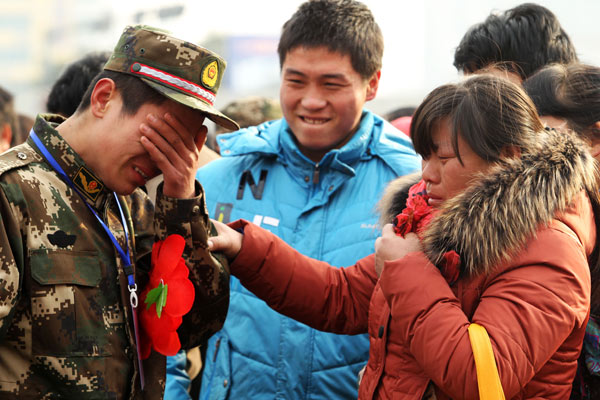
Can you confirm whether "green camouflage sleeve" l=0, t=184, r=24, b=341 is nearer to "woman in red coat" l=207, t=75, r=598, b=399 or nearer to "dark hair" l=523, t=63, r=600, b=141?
"woman in red coat" l=207, t=75, r=598, b=399

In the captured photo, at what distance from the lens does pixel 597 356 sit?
7.54ft

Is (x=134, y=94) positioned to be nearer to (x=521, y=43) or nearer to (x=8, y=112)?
(x=521, y=43)

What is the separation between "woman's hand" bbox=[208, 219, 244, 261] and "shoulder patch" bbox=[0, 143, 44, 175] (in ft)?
2.36

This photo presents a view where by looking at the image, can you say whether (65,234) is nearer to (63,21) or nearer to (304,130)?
(304,130)

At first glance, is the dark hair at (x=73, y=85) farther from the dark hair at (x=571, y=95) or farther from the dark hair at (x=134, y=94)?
the dark hair at (x=571, y=95)

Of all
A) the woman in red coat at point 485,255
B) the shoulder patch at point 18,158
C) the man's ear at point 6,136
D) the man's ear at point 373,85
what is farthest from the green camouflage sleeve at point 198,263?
the man's ear at point 6,136

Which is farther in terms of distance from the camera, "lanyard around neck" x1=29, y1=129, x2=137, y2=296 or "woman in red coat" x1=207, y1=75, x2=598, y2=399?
"lanyard around neck" x1=29, y1=129, x2=137, y2=296

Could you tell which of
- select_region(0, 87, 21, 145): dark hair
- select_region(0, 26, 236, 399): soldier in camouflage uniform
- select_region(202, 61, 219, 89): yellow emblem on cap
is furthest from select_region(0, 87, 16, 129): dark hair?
select_region(202, 61, 219, 89): yellow emblem on cap

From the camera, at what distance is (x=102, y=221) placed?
218cm

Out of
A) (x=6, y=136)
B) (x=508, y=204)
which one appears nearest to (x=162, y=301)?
(x=508, y=204)

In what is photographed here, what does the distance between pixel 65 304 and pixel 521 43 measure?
2.50m

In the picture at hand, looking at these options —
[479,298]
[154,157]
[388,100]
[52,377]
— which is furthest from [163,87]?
[388,100]

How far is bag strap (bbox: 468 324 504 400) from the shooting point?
1.86m

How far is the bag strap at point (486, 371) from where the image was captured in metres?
1.86
